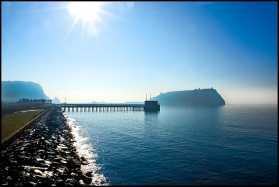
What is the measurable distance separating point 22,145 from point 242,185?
88.3ft

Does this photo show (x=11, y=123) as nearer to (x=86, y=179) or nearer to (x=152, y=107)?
(x=86, y=179)

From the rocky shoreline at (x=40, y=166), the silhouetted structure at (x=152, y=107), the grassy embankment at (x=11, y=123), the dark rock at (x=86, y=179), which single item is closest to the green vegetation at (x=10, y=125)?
the grassy embankment at (x=11, y=123)

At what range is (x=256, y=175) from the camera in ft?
71.8

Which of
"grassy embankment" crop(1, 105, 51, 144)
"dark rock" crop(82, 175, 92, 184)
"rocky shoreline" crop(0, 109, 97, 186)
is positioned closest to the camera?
"rocky shoreline" crop(0, 109, 97, 186)

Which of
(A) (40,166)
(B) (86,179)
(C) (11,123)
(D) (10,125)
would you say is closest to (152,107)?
(C) (11,123)

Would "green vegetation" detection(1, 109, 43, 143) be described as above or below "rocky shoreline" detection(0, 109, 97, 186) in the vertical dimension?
above

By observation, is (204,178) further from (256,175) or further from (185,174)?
(256,175)

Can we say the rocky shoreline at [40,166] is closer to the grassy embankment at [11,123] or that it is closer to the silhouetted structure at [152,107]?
the grassy embankment at [11,123]

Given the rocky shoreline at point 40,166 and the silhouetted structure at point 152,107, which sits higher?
the silhouetted structure at point 152,107

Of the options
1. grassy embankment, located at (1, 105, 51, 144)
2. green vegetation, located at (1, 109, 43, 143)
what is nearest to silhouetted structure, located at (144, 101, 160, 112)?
grassy embankment, located at (1, 105, 51, 144)

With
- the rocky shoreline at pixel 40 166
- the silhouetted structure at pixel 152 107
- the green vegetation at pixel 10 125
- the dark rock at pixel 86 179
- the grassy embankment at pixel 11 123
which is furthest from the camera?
the silhouetted structure at pixel 152 107

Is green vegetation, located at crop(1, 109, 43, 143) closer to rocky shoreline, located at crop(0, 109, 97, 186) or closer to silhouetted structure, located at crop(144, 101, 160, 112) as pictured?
rocky shoreline, located at crop(0, 109, 97, 186)

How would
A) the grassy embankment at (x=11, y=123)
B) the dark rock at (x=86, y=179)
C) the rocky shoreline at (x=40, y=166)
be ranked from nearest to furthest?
the rocky shoreline at (x=40, y=166) → the dark rock at (x=86, y=179) → the grassy embankment at (x=11, y=123)

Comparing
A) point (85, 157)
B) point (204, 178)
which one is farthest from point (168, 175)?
point (85, 157)
